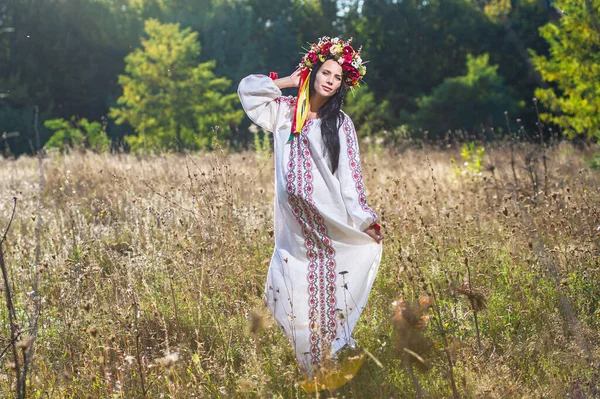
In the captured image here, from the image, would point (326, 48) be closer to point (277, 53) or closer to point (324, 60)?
point (324, 60)

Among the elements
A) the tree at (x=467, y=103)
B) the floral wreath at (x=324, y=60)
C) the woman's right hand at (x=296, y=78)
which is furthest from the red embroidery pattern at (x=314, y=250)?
the tree at (x=467, y=103)

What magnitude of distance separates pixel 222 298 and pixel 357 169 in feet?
3.87

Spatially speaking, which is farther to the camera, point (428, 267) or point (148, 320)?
point (428, 267)

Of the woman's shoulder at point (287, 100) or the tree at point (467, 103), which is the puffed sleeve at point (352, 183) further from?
the tree at point (467, 103)

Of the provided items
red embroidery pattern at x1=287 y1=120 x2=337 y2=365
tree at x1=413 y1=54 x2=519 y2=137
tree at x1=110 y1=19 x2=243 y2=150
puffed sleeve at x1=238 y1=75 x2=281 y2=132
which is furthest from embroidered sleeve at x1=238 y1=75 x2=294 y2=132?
tree at x1=413 y1=54 x2=519 y2=137

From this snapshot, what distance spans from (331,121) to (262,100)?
42 centimetres

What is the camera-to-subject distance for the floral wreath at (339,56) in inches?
139

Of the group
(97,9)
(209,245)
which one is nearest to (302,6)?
(97,9)

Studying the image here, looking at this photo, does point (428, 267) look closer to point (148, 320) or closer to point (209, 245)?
point (209, 245)

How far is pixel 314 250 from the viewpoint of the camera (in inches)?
132

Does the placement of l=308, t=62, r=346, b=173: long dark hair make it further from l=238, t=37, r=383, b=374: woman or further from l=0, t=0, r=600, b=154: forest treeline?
l=0, t=0, r=600, b=154: forest treeline

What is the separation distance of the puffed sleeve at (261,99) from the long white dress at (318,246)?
0.78ft

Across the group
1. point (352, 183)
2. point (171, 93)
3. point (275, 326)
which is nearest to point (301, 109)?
point (352, 183)

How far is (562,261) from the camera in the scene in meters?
4.19
